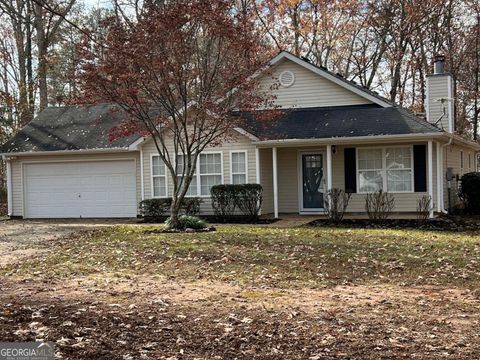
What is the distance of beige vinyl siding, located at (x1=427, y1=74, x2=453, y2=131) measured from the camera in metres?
19.0

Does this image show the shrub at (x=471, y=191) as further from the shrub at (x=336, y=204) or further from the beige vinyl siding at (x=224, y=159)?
the beige vinyl siding at (x=224, y=159)

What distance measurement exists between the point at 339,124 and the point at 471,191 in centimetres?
541

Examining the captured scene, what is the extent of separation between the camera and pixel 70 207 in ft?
64.3

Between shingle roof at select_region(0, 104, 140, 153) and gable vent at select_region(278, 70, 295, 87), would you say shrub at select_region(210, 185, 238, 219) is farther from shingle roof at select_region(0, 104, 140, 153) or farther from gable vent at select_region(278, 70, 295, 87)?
gable vent at select_region(278, 70, 295, 87)

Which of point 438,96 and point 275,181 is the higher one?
point 438,96

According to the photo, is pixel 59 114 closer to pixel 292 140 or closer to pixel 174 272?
pixel 292 140

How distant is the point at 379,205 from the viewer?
52.0 feet

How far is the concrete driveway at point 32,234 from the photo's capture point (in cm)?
1084

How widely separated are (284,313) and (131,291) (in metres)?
2.23

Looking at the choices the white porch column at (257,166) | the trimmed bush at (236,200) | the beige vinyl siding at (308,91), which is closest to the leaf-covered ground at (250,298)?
the trimmed bush at (236,200)

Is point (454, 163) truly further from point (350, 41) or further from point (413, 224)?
point (350, 41)

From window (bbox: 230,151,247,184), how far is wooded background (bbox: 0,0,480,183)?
1198cm

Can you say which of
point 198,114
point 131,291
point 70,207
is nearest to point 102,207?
point 70,207

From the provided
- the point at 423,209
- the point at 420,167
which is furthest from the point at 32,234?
the point at 420,167
